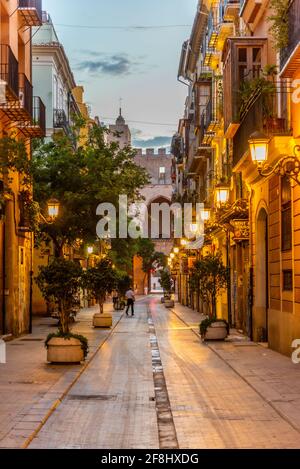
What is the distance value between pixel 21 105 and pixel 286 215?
8.29 metres

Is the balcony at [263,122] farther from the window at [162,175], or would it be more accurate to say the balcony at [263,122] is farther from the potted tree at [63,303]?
the window at [162,175]

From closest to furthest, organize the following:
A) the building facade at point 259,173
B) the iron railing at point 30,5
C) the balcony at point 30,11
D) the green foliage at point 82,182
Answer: the building facade at point 259,173, the balcony at point 30,11, the iron railing at point 30,5, the green foliage at point 82,182

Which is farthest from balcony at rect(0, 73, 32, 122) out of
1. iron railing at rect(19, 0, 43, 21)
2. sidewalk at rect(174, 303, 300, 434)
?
sidewalk at rect(174, 303, 300, 434)

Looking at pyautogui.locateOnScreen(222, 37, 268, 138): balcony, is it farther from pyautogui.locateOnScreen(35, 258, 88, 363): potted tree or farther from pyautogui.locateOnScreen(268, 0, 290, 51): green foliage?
pyautogui.locateOnScreen(35, 258, 88, 363): potted tree

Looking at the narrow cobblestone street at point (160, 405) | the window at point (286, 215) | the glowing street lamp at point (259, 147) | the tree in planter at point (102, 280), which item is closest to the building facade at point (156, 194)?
the tree in planter at point (102, 280)

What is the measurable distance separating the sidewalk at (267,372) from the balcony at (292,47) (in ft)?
19.5

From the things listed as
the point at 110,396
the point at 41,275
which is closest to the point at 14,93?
the point at 41,275

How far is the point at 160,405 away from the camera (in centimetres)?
1268

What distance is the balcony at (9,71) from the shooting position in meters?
22.3

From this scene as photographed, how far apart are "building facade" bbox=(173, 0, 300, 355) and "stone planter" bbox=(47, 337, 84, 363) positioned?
4934 millimetres

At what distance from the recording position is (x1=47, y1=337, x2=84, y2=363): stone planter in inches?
706

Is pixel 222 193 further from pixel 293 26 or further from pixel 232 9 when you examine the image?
pixel 293 26

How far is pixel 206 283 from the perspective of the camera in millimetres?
27875

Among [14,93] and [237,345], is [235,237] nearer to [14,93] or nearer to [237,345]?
[237,345]
